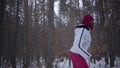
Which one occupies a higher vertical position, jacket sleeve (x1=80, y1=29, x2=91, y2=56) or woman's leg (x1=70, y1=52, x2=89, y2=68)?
jacket sleeve (x1=80, y1=29, x2=91, y2=56)

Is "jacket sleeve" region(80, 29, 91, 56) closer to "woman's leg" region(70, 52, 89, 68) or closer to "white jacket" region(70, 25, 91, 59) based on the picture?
"white jacket" region(70, 25, 91, 59)

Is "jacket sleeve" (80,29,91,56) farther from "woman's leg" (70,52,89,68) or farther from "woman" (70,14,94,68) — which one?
"woman's leg" (70,52,89,68)

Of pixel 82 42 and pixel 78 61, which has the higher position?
pixel 82 42

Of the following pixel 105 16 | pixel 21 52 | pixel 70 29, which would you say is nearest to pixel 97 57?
pixel 105 16

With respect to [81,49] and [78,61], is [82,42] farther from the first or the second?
[78,61]

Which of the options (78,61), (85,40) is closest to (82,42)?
(85,40)

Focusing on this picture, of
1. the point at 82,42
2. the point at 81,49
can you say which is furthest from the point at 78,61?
the point at 82,42

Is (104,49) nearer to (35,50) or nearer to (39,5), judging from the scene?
(35,50)

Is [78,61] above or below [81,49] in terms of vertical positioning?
below

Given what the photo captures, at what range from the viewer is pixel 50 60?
61.9 feet

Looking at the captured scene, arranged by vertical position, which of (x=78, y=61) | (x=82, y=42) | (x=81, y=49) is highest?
(x=82, y=42)

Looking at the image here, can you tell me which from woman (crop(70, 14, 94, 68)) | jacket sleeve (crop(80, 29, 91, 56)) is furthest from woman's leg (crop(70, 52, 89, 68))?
jacket sleeve (crop(80, 29, 91, 56))

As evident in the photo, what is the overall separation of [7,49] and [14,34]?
1.92 meters

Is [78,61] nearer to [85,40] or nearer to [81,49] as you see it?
[81,49]
